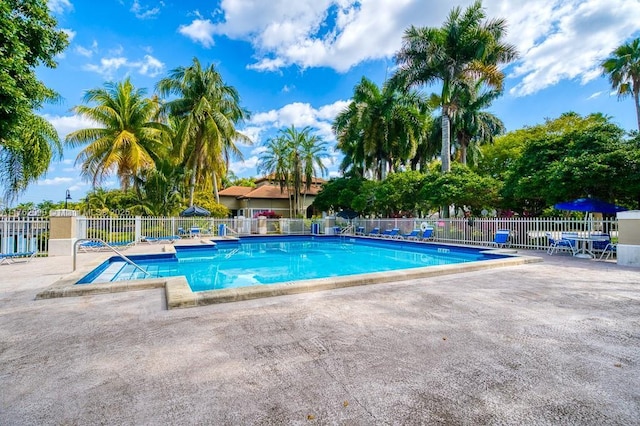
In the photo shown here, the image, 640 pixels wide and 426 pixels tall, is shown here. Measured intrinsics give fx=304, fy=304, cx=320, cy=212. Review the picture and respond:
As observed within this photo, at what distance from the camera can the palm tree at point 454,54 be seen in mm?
18672

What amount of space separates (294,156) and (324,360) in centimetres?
2813

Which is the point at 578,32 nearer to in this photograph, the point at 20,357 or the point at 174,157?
the point at 20,357

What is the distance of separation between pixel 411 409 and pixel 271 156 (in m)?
29.6

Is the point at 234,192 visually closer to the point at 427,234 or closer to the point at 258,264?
the point at 427,234

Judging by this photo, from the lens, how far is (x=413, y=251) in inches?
632

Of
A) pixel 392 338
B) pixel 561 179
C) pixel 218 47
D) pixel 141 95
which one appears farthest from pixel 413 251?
pixel 141 95

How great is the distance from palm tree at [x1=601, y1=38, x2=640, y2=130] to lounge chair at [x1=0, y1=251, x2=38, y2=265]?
4017 cm

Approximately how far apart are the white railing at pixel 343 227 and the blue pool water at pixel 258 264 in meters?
1.80

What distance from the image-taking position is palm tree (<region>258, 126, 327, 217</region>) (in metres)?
30.1

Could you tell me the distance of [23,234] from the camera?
10.5 meters

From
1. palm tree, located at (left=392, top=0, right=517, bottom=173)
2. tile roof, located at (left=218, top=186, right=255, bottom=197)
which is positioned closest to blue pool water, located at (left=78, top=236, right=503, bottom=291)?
palm tree, located at (left=392, top=0, right=517, bottom=173)

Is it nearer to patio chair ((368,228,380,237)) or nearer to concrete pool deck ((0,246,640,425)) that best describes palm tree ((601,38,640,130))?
patio chair ((368,228,380,237))

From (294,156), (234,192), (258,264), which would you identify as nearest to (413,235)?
(258,264)

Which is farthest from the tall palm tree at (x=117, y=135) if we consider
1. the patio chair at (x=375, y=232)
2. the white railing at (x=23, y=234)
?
the patio chair at (x=375, y=232)
